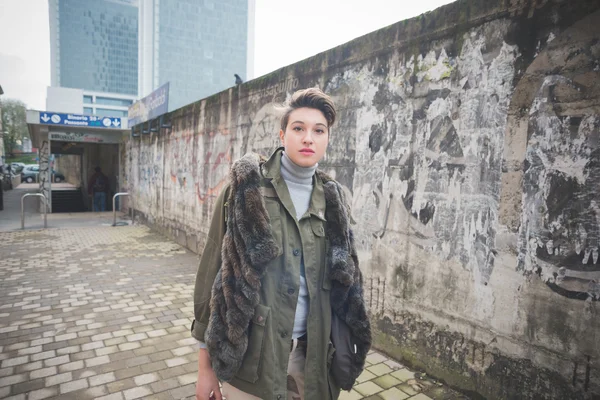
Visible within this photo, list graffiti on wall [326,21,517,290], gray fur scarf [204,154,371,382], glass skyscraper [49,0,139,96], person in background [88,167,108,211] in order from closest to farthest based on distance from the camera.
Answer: gray fur scarf [204,154,371,382]
graffiti on wall [326,21,517,290]
person in background [88,167,108,211]
glass skyscraper [49,0,139,96]

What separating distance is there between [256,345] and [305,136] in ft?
3.09

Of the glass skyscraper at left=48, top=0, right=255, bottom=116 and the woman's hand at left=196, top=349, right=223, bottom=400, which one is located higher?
the glass skyscraper at left=48, top=0, right=255, bottom=116

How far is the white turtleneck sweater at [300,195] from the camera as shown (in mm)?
1610

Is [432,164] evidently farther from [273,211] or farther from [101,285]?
[101,285]

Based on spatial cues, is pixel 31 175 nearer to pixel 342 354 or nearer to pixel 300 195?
pixel 300 195

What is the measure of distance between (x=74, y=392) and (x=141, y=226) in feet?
30.2

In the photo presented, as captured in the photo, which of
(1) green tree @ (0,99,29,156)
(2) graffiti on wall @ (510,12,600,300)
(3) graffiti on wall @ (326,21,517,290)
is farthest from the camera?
(1) green tree @ (0,99,29,156)

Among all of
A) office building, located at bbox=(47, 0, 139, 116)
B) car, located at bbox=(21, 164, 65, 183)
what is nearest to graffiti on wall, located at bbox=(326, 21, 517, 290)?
car, located at bbox=(21, 164, 65, 183)

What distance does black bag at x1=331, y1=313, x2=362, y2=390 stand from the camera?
1658 mm

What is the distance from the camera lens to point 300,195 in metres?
1.73

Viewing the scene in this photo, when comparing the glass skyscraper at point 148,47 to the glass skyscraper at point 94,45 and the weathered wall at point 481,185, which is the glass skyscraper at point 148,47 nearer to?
the glass skyscraper at point 94,45

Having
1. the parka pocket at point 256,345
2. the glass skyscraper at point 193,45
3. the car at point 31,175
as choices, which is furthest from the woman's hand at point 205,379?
the glass skyscraper at point 193,45

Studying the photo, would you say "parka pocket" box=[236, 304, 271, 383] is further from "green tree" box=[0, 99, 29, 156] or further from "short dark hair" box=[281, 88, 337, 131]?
"green tree" box=[0, 99, 29, 156]

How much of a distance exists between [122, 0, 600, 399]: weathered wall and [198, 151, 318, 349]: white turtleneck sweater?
1.71 m
